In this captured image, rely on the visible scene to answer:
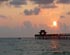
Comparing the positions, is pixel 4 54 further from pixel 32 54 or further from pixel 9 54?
pixel 32 54

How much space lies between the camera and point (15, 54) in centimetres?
7038

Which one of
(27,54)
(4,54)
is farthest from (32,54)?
(4,54)

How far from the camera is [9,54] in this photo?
2795 inches

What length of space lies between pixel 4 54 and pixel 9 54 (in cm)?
128

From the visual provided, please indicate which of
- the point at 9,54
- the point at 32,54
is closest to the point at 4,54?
the point at 9,54

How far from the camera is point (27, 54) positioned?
Result: 71688 millimetres

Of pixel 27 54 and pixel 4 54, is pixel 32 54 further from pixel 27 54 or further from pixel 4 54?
pixel 4 54

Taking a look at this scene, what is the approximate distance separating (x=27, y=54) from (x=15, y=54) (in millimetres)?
3073

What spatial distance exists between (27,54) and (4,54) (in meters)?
5.46

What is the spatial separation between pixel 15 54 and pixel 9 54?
5.21 feet

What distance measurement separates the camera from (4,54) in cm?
7138

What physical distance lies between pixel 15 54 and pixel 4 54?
9.38 ft
